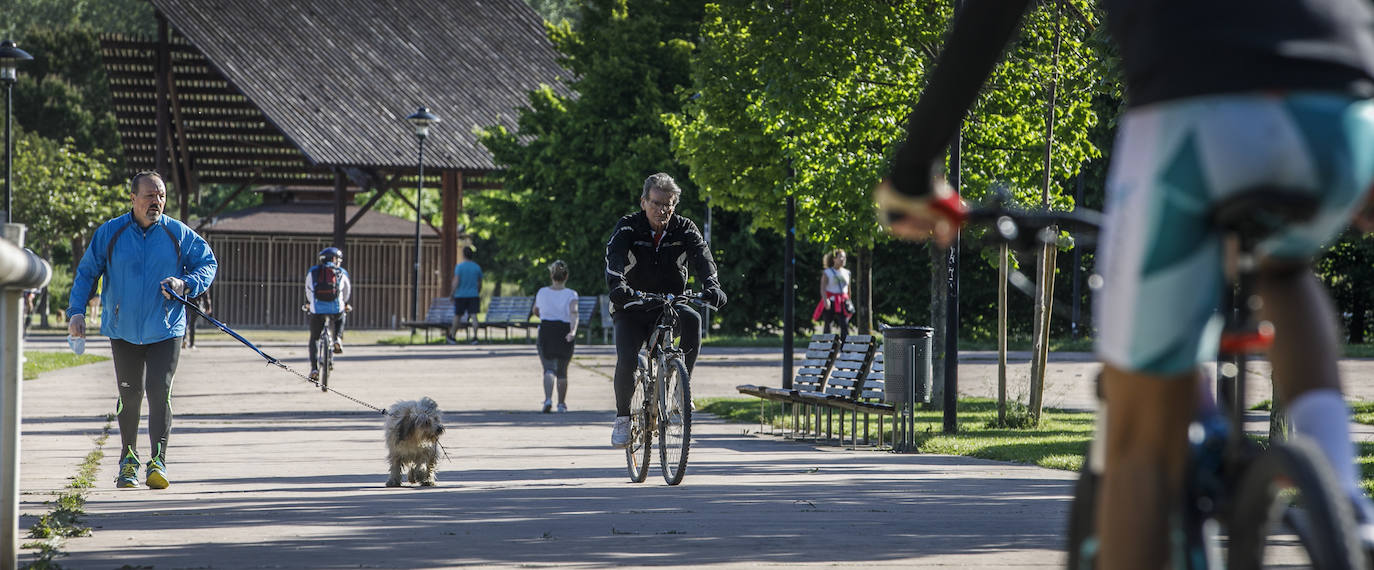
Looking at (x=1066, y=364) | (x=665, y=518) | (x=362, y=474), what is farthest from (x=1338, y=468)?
(x=1066, y=364)

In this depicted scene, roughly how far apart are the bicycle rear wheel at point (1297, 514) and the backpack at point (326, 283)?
18.8 m

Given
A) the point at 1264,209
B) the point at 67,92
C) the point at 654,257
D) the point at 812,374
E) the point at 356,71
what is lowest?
the point at 812,374

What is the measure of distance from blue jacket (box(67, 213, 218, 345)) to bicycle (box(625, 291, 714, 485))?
8.39 feet

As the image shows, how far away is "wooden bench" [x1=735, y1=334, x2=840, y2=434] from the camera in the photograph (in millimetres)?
14195

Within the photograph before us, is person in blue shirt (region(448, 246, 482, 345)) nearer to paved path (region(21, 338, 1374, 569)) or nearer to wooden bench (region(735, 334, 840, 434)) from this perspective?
paved path (region(21, 338, 1374, 569))

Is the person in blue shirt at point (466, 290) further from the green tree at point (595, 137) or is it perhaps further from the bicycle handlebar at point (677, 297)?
A: the bicycle handlebar at point (677, 297)

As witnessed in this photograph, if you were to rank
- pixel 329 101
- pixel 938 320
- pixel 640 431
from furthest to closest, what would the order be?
1. pixel 329 101
2. pixel 938 320
3. pixel 640 431

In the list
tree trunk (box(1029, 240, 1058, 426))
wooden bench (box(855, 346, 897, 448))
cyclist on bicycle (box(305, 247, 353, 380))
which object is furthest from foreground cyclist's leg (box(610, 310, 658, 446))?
cyclist on bicycle (box(305, 247, 353, 380))

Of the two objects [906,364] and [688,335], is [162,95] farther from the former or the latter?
[688,335]

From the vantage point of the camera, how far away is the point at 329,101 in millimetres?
40062

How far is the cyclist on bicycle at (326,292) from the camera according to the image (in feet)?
66.2

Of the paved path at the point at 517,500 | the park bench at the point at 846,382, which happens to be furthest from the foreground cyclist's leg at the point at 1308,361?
the park bench at the point at 846,382

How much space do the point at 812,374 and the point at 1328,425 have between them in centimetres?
1208

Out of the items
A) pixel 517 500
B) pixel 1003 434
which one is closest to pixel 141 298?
pixel 517 500
